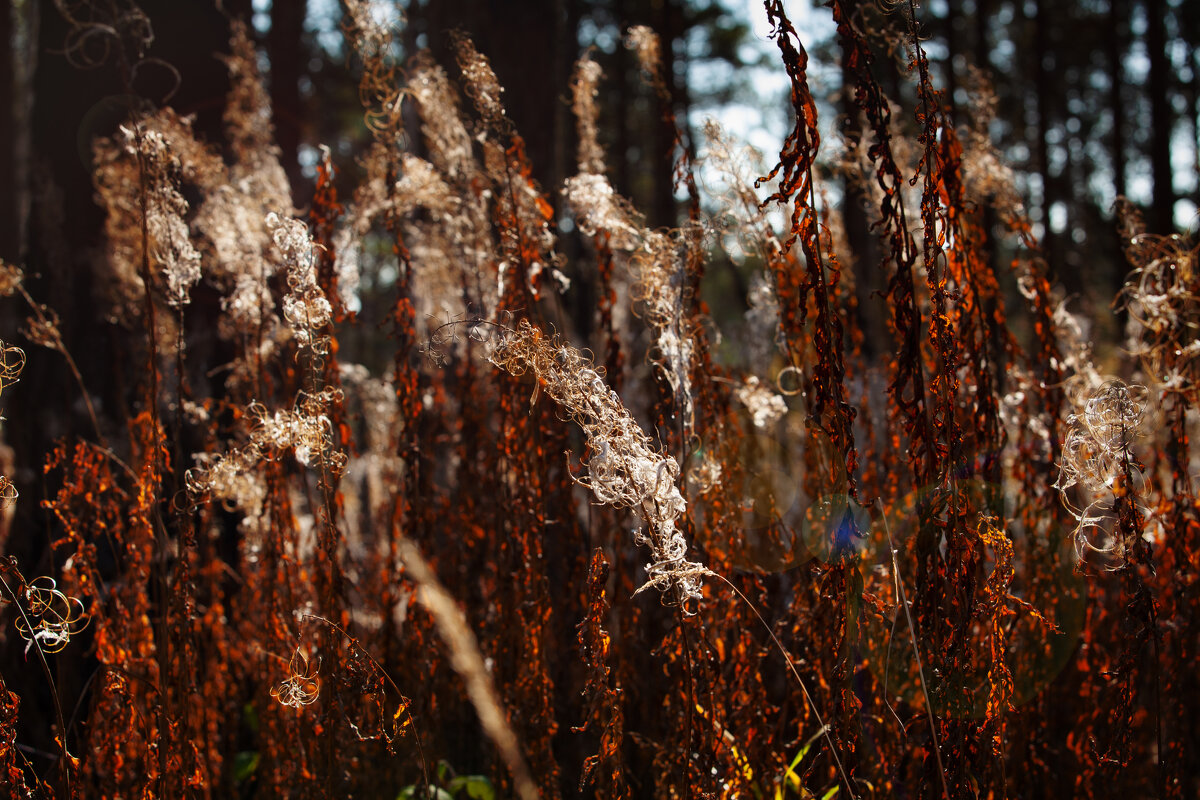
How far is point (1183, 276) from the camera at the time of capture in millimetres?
1945

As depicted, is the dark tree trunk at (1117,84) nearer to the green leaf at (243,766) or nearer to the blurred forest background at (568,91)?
the blurred forest background at (568,91)

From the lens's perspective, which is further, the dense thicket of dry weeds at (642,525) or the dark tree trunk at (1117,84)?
the dark tree trunk at (1117,84)

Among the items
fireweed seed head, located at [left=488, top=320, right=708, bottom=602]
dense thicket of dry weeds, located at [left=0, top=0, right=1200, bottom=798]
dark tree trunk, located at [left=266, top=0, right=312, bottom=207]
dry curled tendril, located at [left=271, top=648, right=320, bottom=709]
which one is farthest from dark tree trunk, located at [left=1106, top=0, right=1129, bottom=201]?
dry curled tendril, located at [left=271, top=648, right=320, bottom=709]

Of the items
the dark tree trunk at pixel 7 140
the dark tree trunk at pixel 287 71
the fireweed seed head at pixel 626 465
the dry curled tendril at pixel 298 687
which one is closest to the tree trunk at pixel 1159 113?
the dark tree trunk at pixel 287 71

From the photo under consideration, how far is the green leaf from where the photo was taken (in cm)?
220

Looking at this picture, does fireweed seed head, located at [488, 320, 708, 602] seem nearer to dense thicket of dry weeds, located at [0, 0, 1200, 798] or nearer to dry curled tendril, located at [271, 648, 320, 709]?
dense thicket of dry weeds, located at [0, 0, 1200, 798]

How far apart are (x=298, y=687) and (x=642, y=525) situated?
0.68m

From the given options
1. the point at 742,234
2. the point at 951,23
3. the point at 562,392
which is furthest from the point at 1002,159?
the point at 951,23

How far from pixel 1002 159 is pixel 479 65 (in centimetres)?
150

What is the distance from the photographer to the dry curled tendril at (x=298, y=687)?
1.47 metres

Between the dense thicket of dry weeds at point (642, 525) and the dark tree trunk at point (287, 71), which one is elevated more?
the dark tree trunk at point (287, 71)

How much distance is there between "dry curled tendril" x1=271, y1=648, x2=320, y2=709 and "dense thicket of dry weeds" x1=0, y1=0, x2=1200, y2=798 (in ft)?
0.06

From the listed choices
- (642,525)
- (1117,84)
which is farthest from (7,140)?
(1117,84)

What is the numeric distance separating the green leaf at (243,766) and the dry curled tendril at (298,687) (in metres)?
0.68
